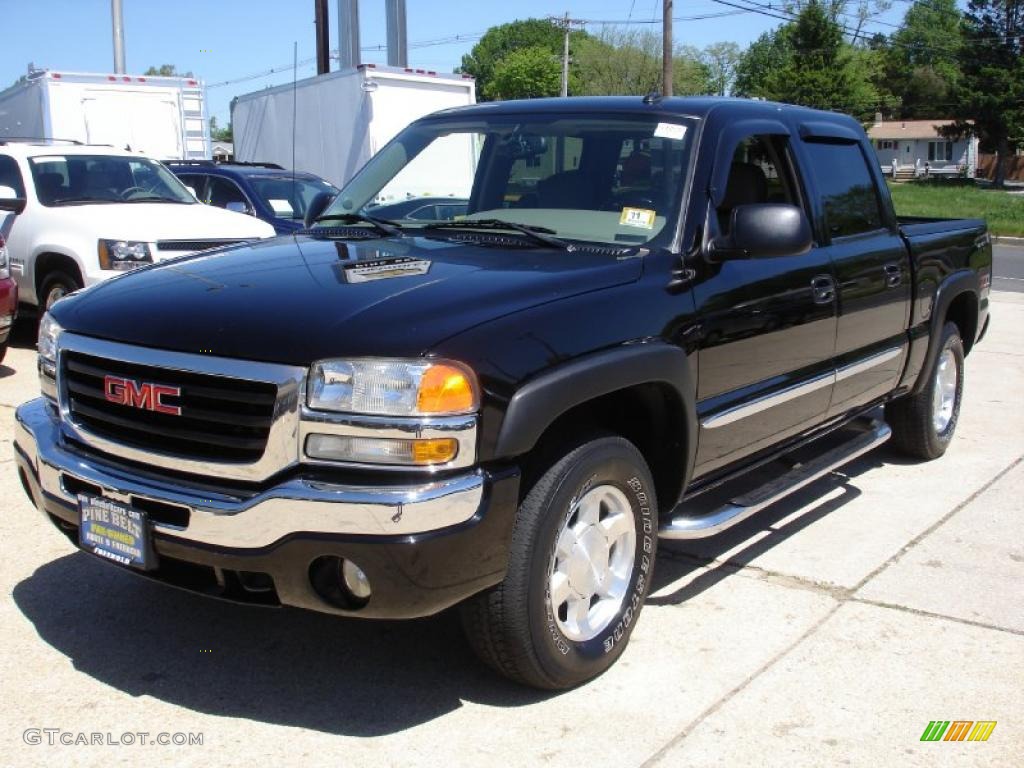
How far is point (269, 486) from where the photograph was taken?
304cm

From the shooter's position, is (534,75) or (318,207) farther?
(534,75)

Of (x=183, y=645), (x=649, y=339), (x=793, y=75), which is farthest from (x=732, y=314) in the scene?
(x=793, y=75)

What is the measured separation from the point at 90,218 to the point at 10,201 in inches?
36.0

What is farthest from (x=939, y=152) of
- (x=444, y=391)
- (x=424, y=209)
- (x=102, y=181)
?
(x=444, y=391)

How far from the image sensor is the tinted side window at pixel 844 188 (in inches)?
196

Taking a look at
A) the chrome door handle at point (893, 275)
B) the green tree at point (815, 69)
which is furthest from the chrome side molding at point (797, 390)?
the green tree at point (815, 69)

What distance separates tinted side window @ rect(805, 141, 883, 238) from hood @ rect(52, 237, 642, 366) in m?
1.60

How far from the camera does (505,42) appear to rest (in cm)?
11125

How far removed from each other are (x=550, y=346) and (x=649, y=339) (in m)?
0.52

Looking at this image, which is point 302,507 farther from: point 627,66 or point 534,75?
point 534,75

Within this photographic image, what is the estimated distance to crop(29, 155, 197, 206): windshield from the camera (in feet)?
31.6

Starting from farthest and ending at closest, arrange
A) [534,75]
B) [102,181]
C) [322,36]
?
[534,75]
[322,36]
[102,181]

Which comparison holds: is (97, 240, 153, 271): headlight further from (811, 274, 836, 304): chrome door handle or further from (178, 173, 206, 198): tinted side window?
(811, 274, 836, 304): chrome door handle

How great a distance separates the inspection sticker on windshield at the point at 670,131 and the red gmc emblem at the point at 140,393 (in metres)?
2.13
